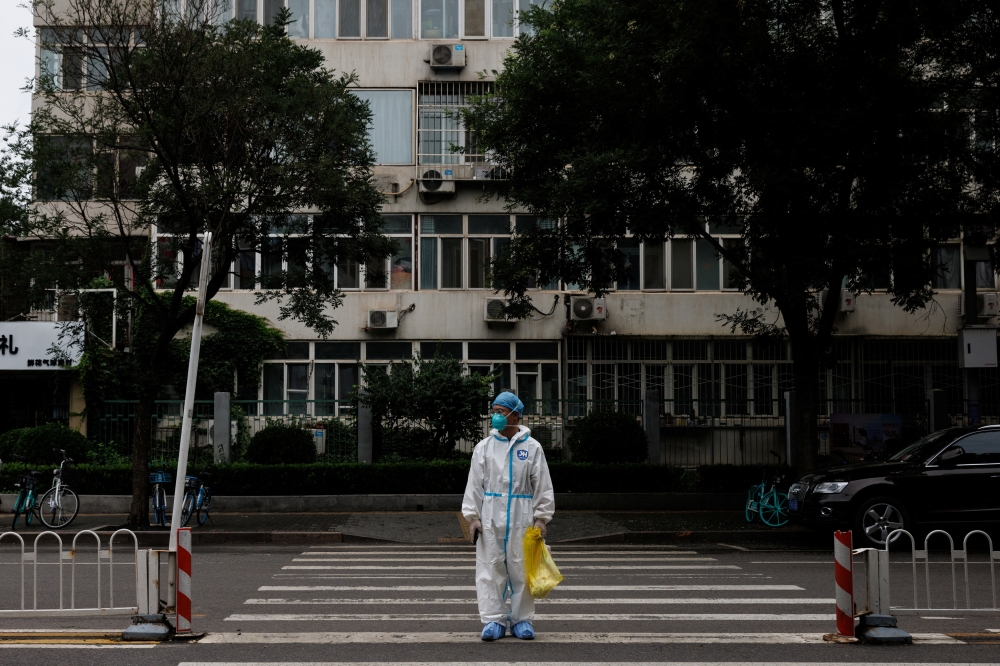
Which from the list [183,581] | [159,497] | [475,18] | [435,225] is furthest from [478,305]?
[183,581]

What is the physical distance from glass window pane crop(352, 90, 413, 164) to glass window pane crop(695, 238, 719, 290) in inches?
303

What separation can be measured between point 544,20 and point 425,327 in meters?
8.93

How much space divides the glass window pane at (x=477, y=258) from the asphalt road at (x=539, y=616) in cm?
1346

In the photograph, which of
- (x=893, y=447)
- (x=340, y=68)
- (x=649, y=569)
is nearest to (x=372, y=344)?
(x=340, y=68)

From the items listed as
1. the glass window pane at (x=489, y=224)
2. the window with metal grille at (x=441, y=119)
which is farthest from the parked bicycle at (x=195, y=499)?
the window with metal grille at (x=441, y=119)

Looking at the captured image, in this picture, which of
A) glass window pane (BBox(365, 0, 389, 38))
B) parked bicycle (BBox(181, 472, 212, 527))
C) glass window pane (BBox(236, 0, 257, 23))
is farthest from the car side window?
glass window pane (BBox(236, 0, 257, 23))

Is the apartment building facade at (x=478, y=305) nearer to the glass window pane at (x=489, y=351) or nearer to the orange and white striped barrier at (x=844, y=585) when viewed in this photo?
the glass window pane at (x=489, y=351)

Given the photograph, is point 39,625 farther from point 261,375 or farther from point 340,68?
point 340,68

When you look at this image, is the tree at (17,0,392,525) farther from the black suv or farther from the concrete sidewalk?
the black suv

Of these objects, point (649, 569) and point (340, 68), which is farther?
point (340, 68)

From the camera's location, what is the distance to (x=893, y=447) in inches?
886

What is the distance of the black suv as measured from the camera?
14834mm

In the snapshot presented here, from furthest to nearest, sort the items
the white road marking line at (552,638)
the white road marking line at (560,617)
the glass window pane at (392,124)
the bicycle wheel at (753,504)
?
the glass window pane at (392,124) → the bicycle wheel at (753,504) → the white road marking line at (560,617) → the white road marking line at (552,638)

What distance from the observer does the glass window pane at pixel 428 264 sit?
89.2ft
